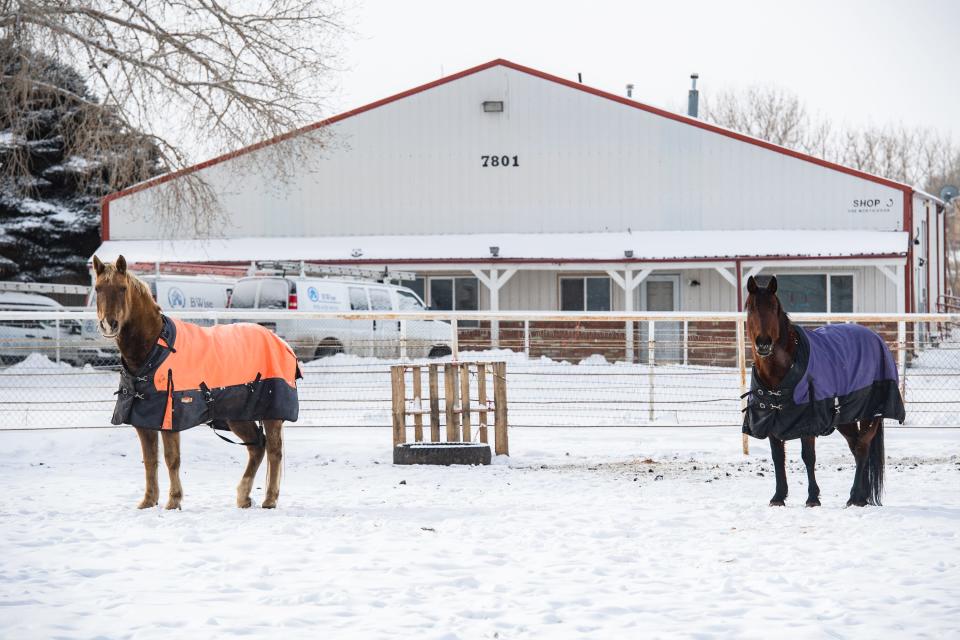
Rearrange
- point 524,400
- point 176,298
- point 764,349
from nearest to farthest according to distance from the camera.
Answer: point 764,349 → point 524,400 → point 176,298

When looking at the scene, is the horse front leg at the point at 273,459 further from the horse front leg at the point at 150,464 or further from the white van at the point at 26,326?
the white van at the point at 26,326

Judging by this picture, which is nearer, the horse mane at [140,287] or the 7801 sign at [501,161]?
the horse mane at [140,287]

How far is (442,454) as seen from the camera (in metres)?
10.8

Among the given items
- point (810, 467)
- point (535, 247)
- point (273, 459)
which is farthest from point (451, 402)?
point (535, 247)

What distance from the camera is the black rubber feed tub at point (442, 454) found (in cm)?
1075

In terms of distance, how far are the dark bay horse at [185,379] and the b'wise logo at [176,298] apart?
42.9ft

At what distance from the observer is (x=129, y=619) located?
495cm

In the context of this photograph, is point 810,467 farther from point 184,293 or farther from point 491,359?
point 184,293

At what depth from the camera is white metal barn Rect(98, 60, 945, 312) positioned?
1012 inches

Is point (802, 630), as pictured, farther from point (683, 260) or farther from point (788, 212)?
point (788, 212)

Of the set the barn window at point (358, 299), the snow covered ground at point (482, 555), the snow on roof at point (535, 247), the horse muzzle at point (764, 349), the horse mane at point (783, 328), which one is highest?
the snow on roof at point (535, 247)

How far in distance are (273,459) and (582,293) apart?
19.3 metres

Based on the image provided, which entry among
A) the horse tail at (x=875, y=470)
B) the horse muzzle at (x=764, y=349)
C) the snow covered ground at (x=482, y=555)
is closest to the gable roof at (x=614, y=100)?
the snow covered ground at (x=482, y=555)

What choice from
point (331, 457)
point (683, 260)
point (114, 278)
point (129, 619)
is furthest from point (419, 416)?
point (683, 260)
